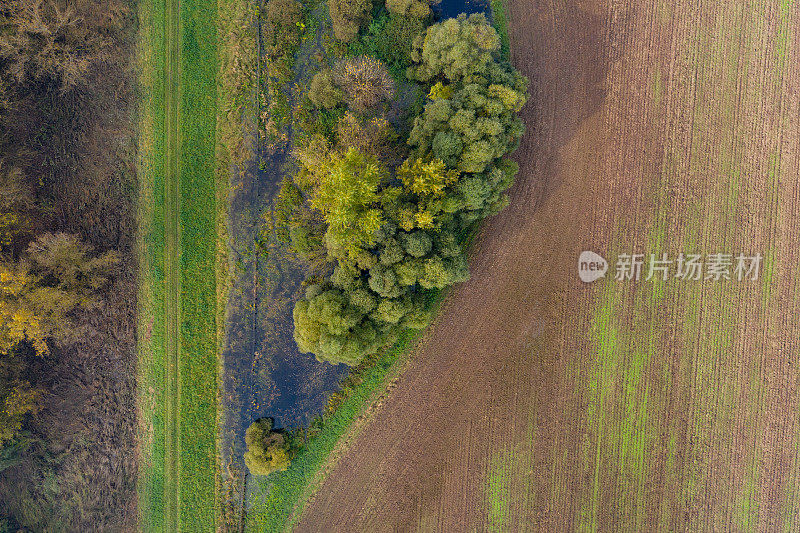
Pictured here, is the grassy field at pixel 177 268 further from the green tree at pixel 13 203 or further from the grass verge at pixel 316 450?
the green tree at pixel 13 203

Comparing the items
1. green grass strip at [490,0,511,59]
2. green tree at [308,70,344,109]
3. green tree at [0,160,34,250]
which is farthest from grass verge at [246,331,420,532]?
green tree at [0,160,34,250]

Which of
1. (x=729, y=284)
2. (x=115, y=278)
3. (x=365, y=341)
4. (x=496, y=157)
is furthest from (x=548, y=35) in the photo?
(x=115, y=278)

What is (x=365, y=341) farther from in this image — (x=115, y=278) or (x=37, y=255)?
(x=37, y=255)

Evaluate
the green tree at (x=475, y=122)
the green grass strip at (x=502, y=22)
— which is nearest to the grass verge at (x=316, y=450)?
the green tree at (x=475, y=122)

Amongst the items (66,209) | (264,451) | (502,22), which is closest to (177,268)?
(66,209)

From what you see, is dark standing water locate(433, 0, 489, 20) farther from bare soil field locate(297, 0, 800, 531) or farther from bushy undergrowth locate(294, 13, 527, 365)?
bushy undergrowth locate(294, 13, 527, 365)

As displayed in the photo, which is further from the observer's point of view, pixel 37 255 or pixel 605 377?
pixel 605 377

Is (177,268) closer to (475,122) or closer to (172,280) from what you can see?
(172,280)
